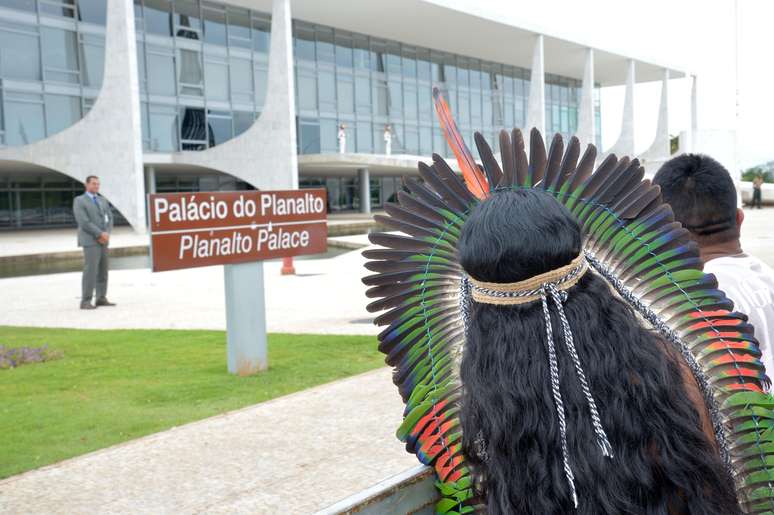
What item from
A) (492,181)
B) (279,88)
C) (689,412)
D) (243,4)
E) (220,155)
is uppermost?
(243,4)

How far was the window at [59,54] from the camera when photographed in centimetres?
2680

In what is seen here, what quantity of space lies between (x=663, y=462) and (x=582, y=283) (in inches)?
11.9

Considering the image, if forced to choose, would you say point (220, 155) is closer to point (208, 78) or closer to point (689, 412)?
point (208, 78)

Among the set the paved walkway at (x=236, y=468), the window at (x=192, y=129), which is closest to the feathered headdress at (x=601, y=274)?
the paved walkway at (x=236, y=468)

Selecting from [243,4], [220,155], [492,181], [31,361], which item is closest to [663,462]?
[492,181]

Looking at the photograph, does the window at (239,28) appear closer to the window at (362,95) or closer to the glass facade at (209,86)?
the glass facade at (209,86)

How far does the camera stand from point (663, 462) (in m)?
1.10

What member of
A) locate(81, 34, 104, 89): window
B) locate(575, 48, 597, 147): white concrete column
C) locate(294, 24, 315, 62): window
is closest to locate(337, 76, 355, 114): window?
locate(294, 24, 315, 62): window

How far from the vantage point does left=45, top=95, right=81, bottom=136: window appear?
89.0 ft

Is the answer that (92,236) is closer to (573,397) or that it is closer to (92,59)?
(573,397)

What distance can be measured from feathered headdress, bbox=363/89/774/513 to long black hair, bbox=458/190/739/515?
221mm

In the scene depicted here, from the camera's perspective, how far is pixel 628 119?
48531 mm

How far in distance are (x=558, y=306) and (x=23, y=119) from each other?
29.3m

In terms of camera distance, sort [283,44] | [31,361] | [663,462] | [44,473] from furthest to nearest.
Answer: [283,44]
[31,361]
[44,473]
[663,462]
